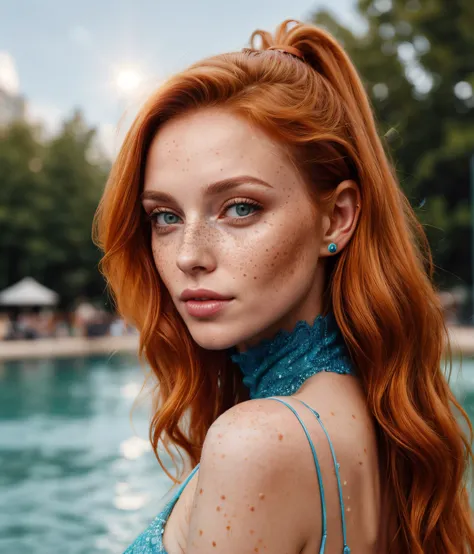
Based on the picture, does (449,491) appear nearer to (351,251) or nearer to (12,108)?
(351,251)

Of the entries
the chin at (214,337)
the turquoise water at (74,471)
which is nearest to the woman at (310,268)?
the chin at (214,337)

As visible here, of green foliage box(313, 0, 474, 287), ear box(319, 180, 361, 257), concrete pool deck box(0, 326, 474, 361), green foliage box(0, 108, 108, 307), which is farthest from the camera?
green foliage box(0, 108, 108, 307)

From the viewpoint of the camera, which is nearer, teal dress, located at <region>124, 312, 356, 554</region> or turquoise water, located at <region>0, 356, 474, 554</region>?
teal dress, located at <region>124, 312, 356, 554</region>

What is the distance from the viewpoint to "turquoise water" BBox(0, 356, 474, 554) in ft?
21.9

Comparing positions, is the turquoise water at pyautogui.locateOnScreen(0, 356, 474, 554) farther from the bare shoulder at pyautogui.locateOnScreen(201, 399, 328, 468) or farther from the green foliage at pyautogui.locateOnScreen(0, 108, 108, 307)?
the green foliage at pyautogui.locateOnScreen(0, 108, 108, 307)

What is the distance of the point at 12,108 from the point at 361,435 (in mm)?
73434

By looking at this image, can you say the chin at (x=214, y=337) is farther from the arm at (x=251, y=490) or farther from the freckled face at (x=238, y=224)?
the arm at (x=251, y=490)

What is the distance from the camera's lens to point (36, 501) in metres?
7.63

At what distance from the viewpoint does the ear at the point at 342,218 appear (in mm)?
1569

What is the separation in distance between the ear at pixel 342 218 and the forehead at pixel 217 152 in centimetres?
15

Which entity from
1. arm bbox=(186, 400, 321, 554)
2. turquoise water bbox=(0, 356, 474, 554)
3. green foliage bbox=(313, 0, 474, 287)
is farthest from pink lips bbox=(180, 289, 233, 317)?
green foliage bbox=(313, 0, 474, 287)

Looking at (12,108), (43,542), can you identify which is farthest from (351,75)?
(12,108)

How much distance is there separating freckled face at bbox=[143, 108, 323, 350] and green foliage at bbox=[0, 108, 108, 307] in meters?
35.7

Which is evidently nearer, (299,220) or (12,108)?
(299,220)
